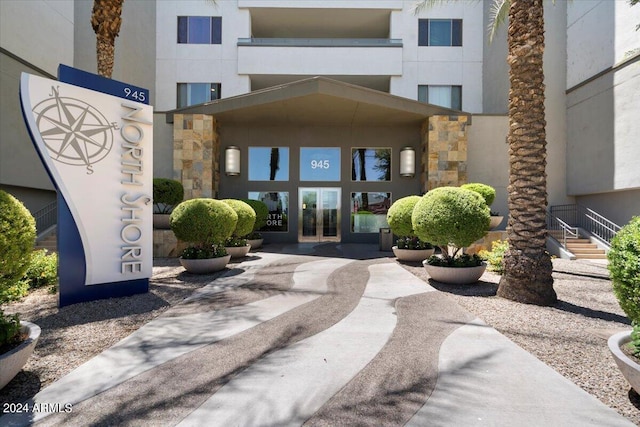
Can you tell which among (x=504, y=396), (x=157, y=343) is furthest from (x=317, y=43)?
(x=504, y=396)

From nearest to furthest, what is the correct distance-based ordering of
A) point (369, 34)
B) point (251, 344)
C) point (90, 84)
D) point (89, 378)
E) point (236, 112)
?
point (89, 378), point (251, 344), point (90, 84), point (236, 112), point (369, 34)

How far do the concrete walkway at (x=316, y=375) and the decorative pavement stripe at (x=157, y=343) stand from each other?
0.02m

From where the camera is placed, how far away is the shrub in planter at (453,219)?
287 inches

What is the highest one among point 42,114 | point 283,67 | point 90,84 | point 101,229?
point 283,67

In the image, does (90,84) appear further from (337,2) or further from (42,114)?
(337,2)

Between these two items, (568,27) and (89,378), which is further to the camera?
(568,27)

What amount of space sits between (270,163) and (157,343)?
41.7 feet

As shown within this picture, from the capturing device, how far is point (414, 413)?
286 centimetres

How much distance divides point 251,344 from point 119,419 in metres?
1.71

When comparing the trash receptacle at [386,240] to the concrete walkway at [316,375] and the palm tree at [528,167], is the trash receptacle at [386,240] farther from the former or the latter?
the concrete walkway at [316,375]

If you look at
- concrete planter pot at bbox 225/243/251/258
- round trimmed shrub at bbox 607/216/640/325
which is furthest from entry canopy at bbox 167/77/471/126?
round trimmed shrub at bbox 607/216/640/325

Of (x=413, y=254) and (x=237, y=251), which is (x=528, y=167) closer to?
(x=413, y=254)

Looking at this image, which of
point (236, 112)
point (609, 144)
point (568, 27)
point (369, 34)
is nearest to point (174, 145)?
point (236, 112)

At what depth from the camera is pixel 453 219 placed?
288 inches
